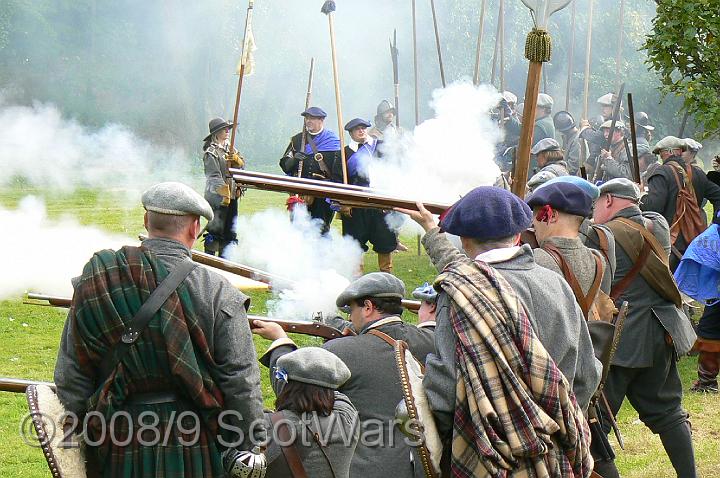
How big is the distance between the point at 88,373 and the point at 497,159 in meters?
11.6

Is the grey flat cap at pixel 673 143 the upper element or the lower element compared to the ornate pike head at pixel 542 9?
lower

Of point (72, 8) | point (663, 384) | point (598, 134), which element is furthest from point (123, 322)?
point (72, 8)

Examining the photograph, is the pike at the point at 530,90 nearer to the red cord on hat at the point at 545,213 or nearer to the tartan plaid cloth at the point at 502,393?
the red cord on hat at the point at 545,213

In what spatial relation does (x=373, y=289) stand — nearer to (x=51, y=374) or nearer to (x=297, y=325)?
(x=297, y=325)

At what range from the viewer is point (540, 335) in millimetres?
3307

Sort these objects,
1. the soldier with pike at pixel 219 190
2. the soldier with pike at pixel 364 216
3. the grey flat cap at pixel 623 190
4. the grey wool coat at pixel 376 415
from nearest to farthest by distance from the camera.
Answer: the grey wool coat at pixel 376 415, the grey flat cap at pixel 623 190, the soldier with pike at pixel 219 190, the soldier with pike at pixel 364 216

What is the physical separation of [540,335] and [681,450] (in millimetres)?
2624

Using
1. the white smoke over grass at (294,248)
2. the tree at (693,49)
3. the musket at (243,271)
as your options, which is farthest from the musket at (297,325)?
the white smoke over grass at (294,248)

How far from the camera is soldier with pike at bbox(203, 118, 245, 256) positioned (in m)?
12.0

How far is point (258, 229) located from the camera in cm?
1273

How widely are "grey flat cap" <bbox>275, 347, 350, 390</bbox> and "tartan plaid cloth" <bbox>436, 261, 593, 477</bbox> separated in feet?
2.04

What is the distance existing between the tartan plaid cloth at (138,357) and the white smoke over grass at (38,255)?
17.1 ft

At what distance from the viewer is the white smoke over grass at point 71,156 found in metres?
13.5

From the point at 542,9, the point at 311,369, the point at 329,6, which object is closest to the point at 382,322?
the point at 311,369
